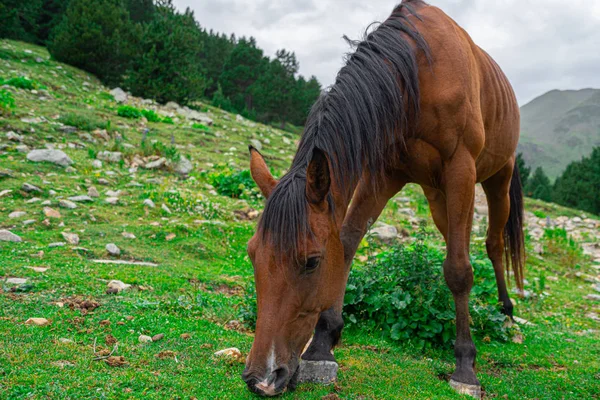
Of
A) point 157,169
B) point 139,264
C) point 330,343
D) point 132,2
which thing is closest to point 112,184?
point 157,169

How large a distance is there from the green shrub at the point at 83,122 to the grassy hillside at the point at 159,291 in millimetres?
43

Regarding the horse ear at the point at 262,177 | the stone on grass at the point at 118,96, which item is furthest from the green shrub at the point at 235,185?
the stone on grass at the point at 118,96

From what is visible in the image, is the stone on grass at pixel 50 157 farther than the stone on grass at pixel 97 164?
No

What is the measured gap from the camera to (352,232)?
3.84 meters

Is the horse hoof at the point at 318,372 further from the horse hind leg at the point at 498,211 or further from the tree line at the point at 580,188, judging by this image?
the tree line at the point at 580,188

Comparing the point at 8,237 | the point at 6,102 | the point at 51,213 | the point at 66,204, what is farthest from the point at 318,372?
the point at 6,102

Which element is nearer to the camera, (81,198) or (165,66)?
(81,198)

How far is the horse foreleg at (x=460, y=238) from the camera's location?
3.54 m

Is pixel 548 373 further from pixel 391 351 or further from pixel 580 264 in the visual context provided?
pixel 580 264

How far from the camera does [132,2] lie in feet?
128

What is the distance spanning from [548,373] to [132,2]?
144 feet

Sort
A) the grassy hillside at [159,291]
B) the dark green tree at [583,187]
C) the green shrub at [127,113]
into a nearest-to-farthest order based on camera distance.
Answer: the grassy hillside at [159,291], the green shrub at [127,113], the dark green tree at [583,187]

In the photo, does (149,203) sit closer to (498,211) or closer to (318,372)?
(318,372)

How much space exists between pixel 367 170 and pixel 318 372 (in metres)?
1.52
